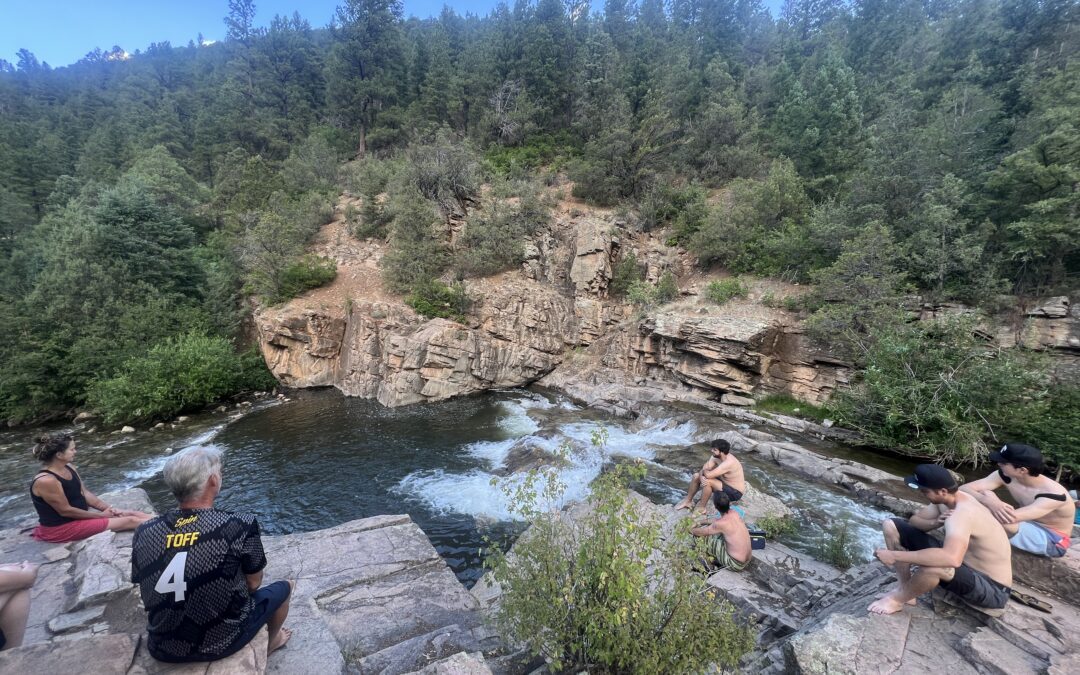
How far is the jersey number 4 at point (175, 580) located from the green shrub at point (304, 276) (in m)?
21.1

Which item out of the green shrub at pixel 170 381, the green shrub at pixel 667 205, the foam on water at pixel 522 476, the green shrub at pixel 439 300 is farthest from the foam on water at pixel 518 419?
the green shrub at pixel 667 205

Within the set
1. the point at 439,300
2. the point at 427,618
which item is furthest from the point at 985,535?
the point at 439,300

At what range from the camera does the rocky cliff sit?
15.3 m

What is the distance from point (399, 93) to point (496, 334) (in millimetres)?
28570

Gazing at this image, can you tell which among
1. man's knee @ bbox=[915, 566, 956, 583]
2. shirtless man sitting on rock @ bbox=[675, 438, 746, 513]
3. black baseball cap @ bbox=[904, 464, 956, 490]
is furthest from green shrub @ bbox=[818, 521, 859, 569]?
black baseball cap @ bbox=[904, 464, 956, 490]

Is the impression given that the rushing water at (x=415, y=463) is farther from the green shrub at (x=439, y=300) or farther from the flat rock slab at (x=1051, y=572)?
the green shrub at (x=439, y=300)

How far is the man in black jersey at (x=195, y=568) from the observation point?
2.59 meters

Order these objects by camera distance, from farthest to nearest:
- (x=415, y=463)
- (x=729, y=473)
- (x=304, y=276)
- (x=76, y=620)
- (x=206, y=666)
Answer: (x=304, y=276), (x=415, y=463), (x=729, y=473), (x=76, y=620), (x=206, y=666)

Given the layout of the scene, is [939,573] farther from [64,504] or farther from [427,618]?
[64,504]

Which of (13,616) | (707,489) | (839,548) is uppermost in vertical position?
(13,616)

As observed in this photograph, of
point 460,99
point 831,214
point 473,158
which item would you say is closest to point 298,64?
point 460,99

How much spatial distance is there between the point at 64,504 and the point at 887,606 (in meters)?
9.73

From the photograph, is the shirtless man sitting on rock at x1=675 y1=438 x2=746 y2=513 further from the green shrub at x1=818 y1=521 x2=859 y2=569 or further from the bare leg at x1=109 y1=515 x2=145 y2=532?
the bare leg at x1=109 y1=515 x2=145 y2=532

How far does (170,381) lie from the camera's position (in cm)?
1574
